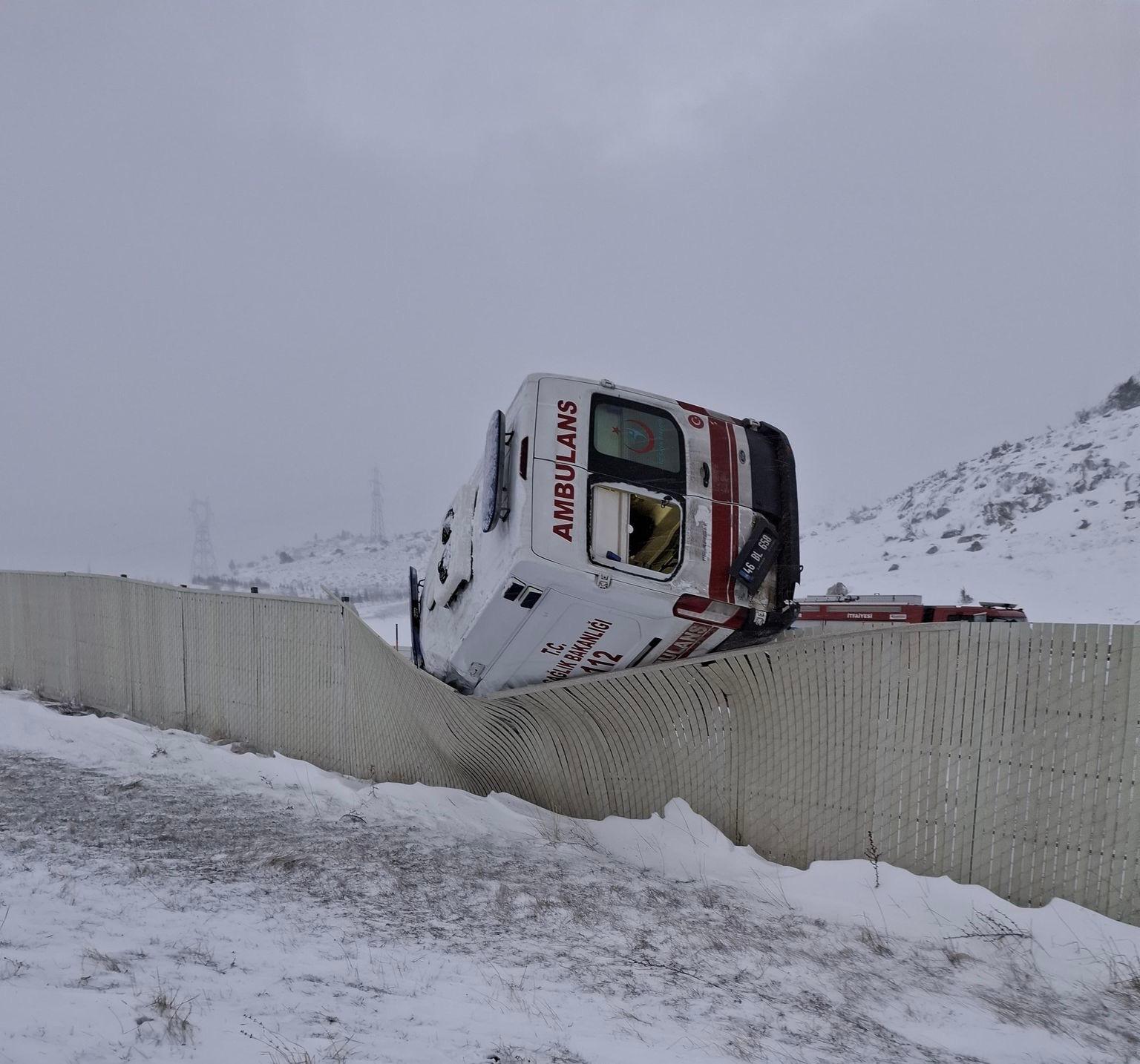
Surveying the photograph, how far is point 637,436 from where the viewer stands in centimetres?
605

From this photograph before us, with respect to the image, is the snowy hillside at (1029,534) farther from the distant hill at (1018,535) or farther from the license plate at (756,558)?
the license plate at (756,558)

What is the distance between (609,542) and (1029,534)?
994 inches

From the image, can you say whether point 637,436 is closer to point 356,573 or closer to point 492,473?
point 492,473

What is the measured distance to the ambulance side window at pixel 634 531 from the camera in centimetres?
555

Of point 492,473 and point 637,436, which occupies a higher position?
point 637,436

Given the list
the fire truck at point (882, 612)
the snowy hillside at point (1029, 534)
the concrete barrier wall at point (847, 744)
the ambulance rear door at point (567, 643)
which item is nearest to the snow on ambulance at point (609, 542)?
the ambulance rear door at point (567, 643)

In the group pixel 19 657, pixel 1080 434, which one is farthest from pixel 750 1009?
pixel 1080 434

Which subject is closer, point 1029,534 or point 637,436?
point 637,436

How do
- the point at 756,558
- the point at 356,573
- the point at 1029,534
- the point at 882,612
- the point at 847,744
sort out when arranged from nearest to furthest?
the point at 847,744, the point at 756,558, the point at 882,612, the point at 1029,534, the point at 356,573

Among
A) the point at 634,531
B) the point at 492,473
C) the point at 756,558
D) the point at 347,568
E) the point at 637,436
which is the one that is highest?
the point at 637,436

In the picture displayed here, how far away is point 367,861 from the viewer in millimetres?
5293

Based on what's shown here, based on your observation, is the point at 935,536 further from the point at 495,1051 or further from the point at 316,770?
the point at 495,1051

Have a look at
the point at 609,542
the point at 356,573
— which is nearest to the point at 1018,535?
the point at 609,542

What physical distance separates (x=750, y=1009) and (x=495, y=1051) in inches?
51.8
